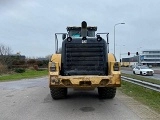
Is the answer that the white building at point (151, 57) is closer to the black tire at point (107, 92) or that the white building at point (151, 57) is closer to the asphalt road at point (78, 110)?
the black tire at point (107, 92)

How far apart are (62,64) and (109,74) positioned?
1732 mm

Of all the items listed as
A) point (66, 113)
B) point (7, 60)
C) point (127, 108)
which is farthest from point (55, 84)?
point (7, 60)

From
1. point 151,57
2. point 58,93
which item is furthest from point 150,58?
point 58,93

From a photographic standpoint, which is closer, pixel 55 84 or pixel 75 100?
pixel 55 84

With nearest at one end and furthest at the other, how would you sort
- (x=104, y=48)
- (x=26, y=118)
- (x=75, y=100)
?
(x=26, y=118)
(x=104, y=48)
(x=75, y=100)

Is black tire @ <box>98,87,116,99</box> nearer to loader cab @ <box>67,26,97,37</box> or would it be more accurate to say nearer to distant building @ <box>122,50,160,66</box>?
loader cab @ <box>67,26,97,37</box>

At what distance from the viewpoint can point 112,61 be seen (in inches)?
427

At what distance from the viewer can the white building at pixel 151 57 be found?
475 feet

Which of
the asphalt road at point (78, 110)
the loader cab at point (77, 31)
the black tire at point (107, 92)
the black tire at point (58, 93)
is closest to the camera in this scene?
the asphalt road at point (78, 110)

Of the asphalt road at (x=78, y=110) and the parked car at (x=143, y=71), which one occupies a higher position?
the parked car at (x=143, y=71)

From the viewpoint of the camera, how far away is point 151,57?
14750 centimetres

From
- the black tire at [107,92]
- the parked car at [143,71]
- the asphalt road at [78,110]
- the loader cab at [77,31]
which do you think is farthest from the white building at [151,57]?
the asphalt road at [78,110]

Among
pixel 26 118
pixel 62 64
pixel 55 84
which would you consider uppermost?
pixel 62 64

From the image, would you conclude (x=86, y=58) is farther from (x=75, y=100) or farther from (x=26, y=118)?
(x=26, y=118)
